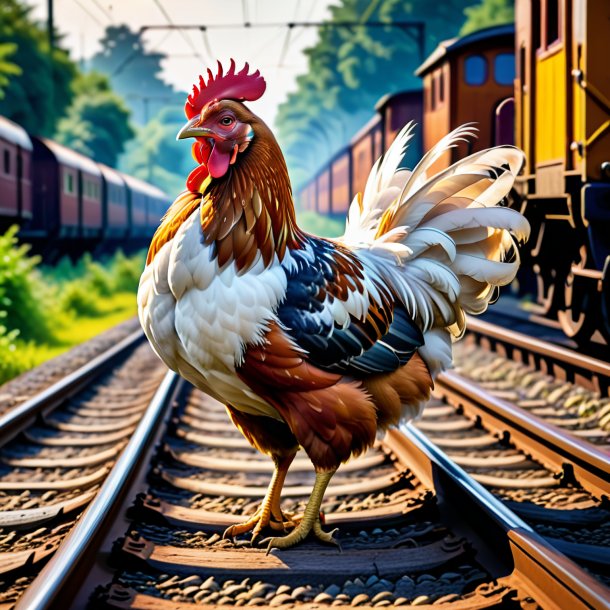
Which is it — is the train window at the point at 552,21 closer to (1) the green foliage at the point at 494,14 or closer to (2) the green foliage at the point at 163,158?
(1) the green foliage at the point at 494,14

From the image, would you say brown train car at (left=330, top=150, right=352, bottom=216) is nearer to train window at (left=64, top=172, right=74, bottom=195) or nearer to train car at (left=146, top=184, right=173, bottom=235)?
train window at (left=64, top=172, right=74, bottom=195)

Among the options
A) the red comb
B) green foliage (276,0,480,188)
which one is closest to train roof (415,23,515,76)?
the red comb

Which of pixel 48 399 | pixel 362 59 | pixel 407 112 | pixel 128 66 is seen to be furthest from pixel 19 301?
pixel 128 66

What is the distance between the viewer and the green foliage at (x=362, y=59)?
5806 cm

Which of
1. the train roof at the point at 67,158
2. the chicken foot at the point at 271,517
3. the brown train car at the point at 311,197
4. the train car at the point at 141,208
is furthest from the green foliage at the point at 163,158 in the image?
the chicken foot at the point at 271,517

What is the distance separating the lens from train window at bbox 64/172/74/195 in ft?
80.6

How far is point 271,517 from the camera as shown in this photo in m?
3.82

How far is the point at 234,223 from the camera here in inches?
133

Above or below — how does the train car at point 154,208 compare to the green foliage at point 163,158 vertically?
below

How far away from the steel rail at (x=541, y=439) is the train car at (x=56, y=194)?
1713 centimetres

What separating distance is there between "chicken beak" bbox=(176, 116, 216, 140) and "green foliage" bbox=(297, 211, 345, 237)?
3858 cm

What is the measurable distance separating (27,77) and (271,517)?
3683cm

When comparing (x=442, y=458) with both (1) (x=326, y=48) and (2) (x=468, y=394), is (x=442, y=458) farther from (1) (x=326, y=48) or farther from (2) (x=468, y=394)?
(1) (x=326, y=48)

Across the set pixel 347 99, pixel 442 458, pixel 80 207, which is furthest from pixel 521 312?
pixel 347 99
